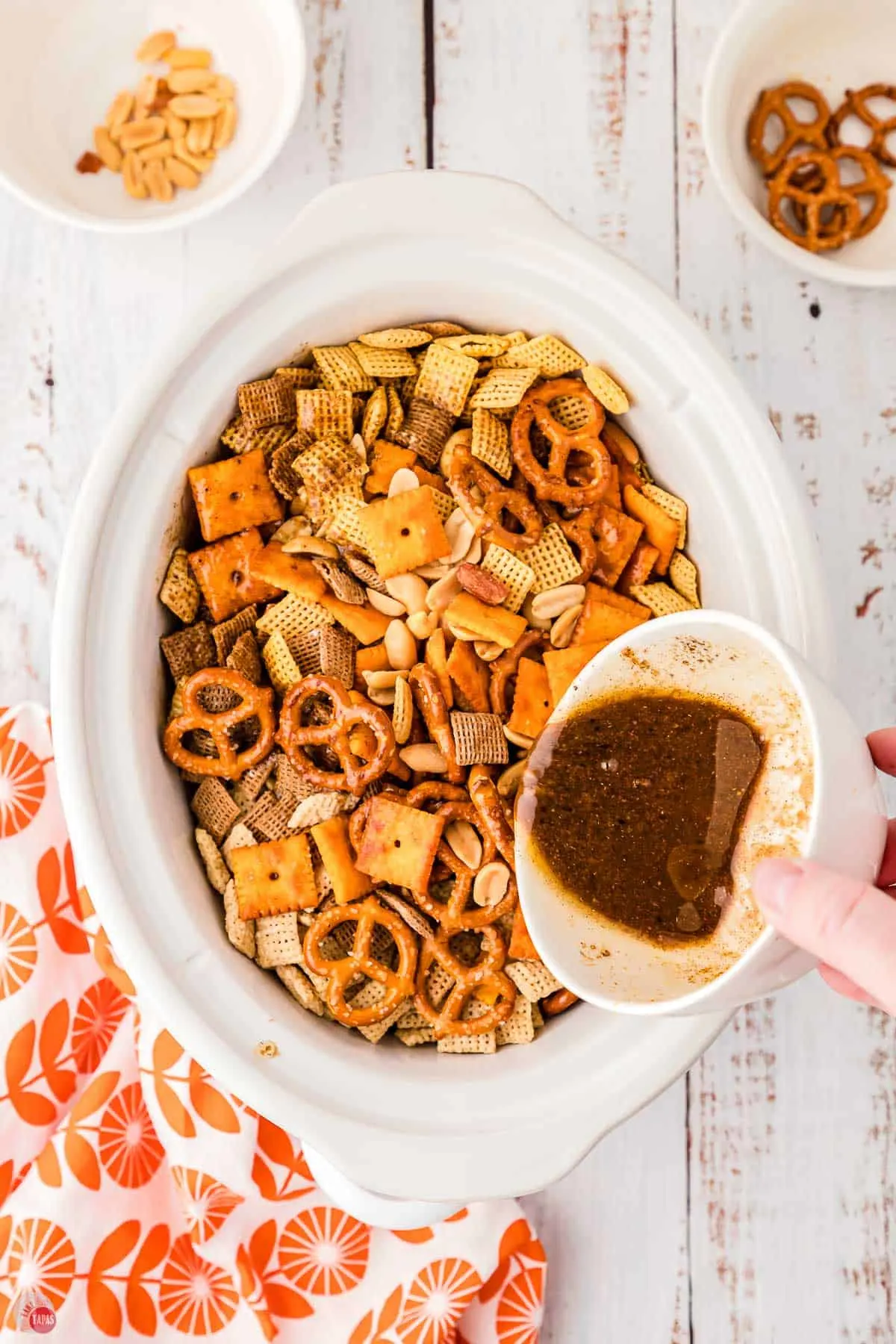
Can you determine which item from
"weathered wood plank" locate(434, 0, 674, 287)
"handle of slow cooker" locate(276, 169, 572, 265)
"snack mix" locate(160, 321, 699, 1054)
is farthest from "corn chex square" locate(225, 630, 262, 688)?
→ "weathered wood plank" locate(434, 0, 674, 287)

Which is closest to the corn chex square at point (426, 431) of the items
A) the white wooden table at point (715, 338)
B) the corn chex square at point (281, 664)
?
the corn chex square at point (281, 664)

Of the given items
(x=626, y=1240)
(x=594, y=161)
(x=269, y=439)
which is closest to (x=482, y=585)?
(x=269, y=439)

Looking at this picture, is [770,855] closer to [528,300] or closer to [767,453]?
[767,453]

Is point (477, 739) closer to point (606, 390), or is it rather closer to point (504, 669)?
point (504, 669)

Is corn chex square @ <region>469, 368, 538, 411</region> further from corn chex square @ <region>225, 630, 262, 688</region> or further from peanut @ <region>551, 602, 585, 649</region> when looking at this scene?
corn chex square @ <region>225, 630, 262, 688</region>

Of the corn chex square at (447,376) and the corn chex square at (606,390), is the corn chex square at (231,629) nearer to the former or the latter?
the corn chex square at (447,376)

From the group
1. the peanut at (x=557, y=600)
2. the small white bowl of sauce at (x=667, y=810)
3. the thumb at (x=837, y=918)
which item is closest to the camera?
the thumb at (x=837, y=918)

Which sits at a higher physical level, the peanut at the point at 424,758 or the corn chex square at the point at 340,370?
the corn chex square at the point at 340,370
